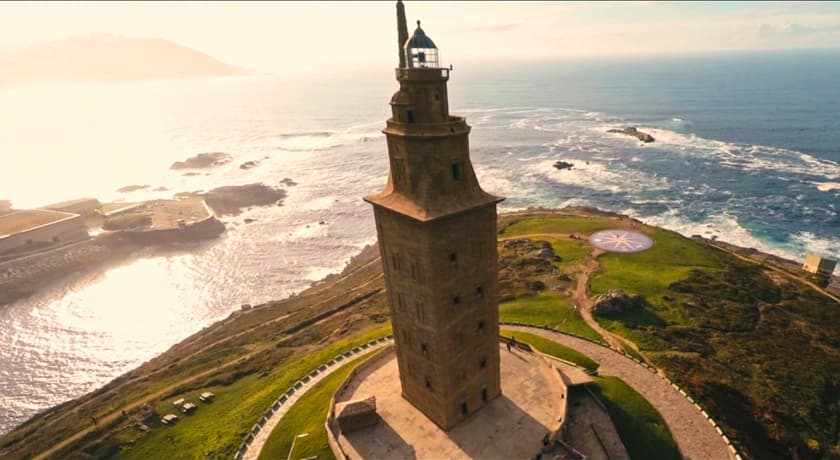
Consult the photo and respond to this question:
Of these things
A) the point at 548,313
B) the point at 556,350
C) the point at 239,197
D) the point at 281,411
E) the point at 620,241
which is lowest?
the point at 239,197

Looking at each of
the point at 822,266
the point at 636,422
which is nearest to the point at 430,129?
the point at 636,422

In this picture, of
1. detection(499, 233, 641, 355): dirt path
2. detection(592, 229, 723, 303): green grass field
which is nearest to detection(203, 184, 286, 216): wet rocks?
detection(499, 233, 641, 355): dirt path

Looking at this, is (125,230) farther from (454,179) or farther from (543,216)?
(454,179)

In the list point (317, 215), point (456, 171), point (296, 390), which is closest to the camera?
point (456, 171)

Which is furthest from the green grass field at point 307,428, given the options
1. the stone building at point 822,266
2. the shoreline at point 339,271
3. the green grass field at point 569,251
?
the stone building at point 822,266

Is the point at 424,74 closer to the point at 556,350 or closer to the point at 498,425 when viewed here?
the point at 498,425
